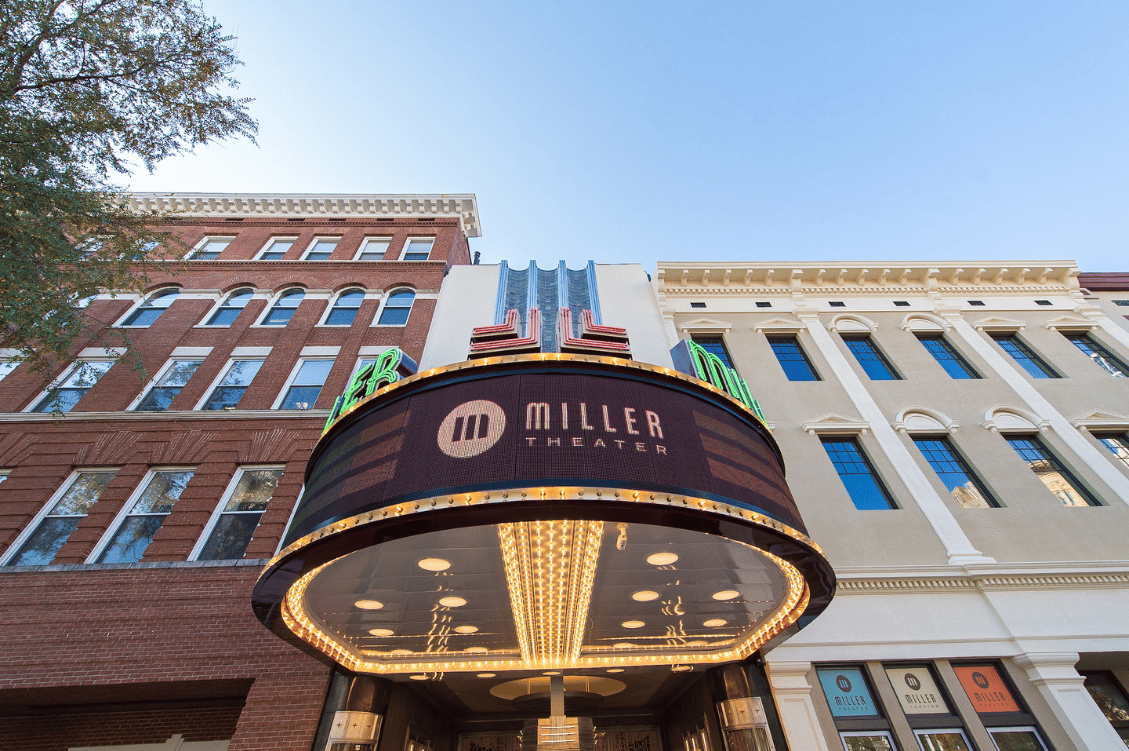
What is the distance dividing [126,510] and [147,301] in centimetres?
966

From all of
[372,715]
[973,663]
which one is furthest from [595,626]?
[973,663]

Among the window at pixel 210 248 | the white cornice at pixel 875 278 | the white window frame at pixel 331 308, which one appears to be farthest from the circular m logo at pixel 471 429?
the window at pixel 210 248

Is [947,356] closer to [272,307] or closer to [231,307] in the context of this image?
[272,307]

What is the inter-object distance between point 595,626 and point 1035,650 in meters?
8.85

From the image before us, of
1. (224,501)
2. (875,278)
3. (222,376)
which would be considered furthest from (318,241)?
(875,278)

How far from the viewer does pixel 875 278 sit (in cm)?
1781

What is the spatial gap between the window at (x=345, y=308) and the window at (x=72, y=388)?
21.3 ft

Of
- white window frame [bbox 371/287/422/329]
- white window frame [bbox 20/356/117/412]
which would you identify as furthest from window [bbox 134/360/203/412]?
white window frame [bbox 371/287/422/329]

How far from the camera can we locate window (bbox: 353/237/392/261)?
2011 cm

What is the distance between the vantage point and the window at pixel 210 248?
19591 millimetres

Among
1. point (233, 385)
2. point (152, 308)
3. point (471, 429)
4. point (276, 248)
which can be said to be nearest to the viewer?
point (471, 429)

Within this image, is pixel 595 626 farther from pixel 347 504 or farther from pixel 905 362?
pixel 905 362

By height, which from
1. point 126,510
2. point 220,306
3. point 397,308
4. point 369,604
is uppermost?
point 220,306

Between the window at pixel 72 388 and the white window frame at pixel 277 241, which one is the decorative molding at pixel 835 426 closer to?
the window at pixel 72 388
